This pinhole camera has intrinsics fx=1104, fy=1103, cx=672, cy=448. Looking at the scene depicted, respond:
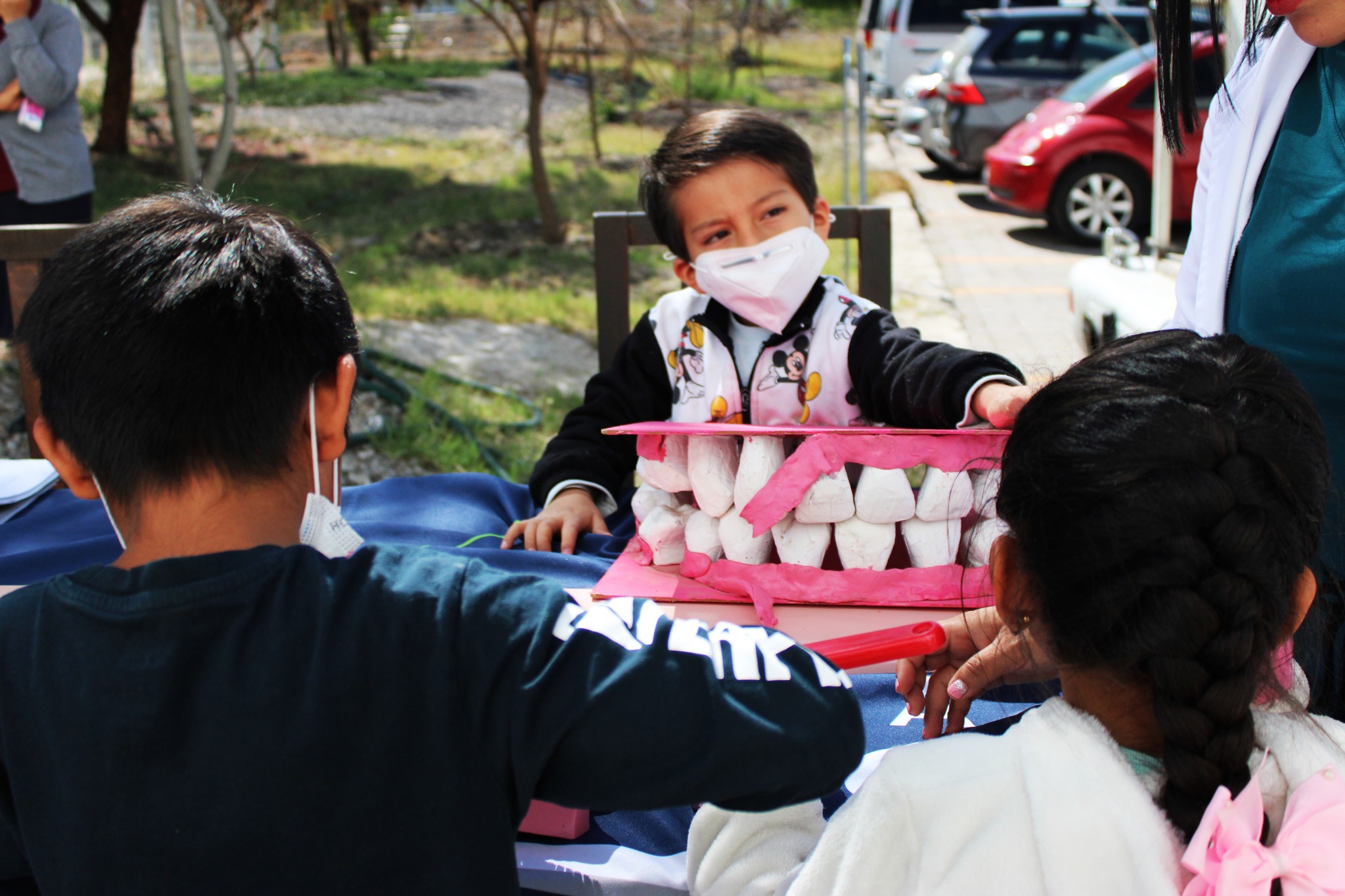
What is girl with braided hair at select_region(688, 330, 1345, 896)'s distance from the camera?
877 millimetres

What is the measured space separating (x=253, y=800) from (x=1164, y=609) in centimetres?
75

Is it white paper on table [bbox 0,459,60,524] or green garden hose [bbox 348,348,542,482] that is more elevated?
white paper on table [bbox 0,459,60,524]

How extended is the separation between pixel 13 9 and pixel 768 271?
3.08 m

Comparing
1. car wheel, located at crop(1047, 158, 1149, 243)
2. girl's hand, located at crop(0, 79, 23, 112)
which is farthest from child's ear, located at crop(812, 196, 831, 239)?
car wheel, located at crop(1047, 158, 1149, 243)

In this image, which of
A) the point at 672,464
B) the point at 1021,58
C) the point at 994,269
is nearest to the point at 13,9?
the point at 672,464

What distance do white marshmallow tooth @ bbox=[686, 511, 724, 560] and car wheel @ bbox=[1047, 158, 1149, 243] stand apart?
22.8 feet

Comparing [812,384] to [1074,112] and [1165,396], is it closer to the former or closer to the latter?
[1165,396]

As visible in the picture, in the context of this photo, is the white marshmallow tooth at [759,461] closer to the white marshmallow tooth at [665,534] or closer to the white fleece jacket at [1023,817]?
the white marshmallow tooth at [665,534]

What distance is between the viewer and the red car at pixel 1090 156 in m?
7.71

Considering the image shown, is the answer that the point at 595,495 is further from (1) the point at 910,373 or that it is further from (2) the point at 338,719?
(2) the point at 338,719

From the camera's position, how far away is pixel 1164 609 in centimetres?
88

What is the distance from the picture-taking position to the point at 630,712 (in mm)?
897

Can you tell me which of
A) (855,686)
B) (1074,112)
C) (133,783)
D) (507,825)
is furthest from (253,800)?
(1074,112)

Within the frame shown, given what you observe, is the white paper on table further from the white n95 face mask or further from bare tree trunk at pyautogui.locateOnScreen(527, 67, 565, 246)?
bare tree trunk at pyautogui.locateOnScreen(527, 67, 565, 246)
